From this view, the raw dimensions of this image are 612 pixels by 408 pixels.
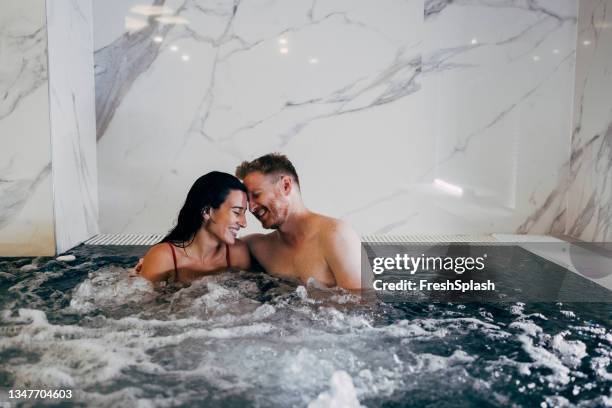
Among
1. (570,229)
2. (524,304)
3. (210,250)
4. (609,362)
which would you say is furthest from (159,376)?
(570,229)

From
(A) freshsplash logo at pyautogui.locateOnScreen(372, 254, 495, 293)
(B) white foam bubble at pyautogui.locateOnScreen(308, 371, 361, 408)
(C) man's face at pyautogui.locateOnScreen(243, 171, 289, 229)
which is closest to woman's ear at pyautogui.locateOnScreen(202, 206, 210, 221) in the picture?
(C) man's face at pyautogui.locateOnScreen(243, 171, 289, 229)

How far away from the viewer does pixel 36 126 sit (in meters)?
3.02

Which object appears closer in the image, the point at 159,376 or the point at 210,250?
the point at 159,376

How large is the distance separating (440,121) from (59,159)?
95.5 inches

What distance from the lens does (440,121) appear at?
12.6 feet

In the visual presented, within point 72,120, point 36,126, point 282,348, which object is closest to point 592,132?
point 282,348

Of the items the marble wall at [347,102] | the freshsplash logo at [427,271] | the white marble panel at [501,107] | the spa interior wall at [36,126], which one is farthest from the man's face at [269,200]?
the white marble panel at [501,107]

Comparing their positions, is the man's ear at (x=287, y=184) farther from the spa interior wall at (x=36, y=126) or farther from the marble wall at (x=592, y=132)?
the marble wall at (x=592, y=132)

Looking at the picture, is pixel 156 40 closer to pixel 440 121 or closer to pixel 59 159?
pixel 59 159

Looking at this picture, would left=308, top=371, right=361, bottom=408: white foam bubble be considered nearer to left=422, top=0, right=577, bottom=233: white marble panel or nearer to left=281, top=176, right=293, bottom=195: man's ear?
left=281, top=176, right=293, bottom=195: man's ear

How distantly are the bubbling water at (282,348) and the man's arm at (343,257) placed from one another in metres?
0.06

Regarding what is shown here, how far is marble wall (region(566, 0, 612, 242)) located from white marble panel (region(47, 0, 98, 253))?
10.6 ft

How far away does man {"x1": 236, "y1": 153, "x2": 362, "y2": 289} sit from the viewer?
86.2 inches

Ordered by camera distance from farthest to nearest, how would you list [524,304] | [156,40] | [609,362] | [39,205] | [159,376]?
[156,40] → [39,205] → [524,304] → [609,362] → [159,376]
